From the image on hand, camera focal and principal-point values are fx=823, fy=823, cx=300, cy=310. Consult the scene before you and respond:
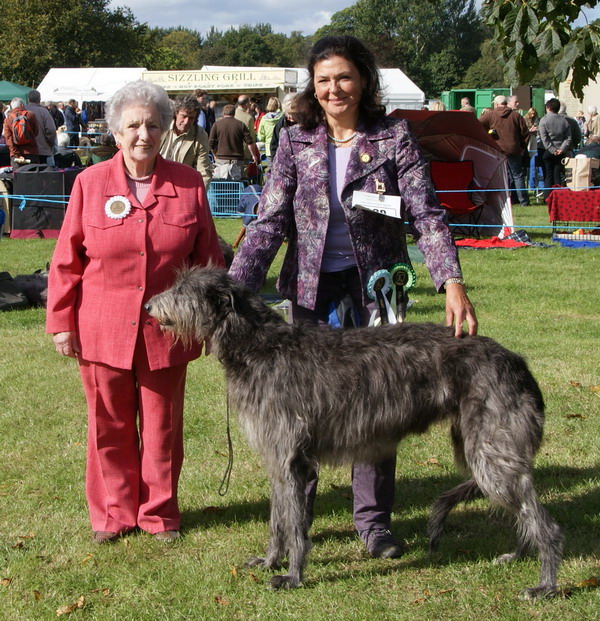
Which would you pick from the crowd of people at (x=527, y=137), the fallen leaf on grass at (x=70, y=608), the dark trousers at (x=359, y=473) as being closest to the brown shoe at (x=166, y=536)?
the fallen leaf on grass at (x=70, y=608)

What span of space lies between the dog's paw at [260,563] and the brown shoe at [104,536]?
0.78 m

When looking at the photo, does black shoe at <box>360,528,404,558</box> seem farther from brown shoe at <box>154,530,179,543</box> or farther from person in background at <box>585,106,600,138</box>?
person in background at <box>585,106,600,138</box>

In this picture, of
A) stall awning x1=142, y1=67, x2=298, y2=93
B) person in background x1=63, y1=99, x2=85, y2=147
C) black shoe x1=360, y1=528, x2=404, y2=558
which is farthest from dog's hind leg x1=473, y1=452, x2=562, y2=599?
person in background x1=63, y1=99, x2=85, y2=147

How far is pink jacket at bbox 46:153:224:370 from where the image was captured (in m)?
4.00

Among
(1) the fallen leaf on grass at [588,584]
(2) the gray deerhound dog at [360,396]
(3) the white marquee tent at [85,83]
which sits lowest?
(1) the fallen leaf on grass at [588,584]

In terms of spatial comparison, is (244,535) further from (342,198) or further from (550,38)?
(550,38)

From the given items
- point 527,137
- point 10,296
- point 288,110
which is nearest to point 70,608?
point 288,110

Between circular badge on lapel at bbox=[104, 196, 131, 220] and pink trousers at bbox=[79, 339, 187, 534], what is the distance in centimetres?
64

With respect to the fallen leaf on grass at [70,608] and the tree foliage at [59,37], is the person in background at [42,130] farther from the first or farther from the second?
the tree foliage at [59,37]

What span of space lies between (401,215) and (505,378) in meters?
0.95

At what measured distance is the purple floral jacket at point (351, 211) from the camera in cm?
394

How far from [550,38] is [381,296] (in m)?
1.41

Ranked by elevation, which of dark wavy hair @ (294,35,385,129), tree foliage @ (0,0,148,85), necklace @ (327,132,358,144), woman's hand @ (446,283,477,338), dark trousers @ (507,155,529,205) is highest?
tree foliage @ (0,0,148,85)

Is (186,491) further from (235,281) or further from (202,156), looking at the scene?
(202,156)
